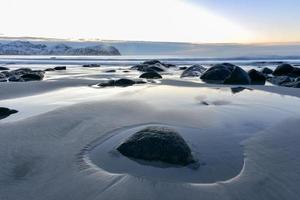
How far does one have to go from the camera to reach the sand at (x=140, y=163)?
328 centimetres

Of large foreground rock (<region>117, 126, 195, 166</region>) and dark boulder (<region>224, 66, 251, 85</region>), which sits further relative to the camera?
dark boulder (<region>224, 66, 251, 85</region>)

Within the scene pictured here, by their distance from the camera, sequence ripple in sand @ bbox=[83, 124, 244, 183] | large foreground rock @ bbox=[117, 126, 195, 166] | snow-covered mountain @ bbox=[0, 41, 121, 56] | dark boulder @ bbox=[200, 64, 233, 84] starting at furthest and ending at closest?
snow-covered mountain @ bbox=[0, 41, 121, 56] → dark boulder @ bbox=[200, 64, 233, 84] → large foreground rock @ bbox=[117, 126, 195, 166] → ripple in sand @ bbox=[83, 124, 244, 183]

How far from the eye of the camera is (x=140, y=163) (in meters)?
3.93

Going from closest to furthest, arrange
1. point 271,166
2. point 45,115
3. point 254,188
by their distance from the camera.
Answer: point 254,188, point 271,166, point 45,115

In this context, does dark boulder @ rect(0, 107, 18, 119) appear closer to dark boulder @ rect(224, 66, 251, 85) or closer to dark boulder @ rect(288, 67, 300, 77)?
dark boulder @ rect(224, 66, 251, 85)

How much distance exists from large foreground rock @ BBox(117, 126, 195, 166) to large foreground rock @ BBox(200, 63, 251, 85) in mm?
9907

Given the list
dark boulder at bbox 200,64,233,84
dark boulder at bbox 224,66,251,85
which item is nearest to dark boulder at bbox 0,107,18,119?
dark boulder at bbox 224,66,251,85

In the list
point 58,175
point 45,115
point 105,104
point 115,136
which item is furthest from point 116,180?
point 105,104

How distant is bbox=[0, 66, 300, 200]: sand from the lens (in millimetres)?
3281

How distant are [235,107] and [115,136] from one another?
330 centimetres

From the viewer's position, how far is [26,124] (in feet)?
18.6

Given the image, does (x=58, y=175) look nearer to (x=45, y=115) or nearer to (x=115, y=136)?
(x=115, y=136)

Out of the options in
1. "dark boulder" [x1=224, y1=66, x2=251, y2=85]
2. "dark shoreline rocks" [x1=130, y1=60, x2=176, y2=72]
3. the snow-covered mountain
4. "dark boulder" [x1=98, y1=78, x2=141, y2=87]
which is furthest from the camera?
the snow-covered mountain

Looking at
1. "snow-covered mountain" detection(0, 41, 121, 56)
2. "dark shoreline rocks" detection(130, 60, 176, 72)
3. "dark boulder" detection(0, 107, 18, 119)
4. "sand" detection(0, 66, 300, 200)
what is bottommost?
"snow-covered mountain" detection(0, 41, 121, 56)
